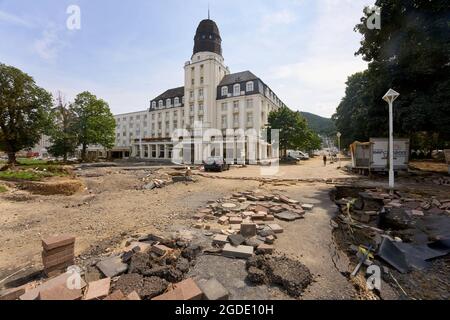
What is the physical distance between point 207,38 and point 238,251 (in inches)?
1848

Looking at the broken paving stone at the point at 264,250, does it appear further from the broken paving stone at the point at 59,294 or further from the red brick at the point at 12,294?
the red brick at the point at 12,294

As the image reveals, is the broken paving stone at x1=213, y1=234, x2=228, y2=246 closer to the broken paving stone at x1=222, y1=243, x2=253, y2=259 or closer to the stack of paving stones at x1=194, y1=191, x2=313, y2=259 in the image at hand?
the stack of paving stones at x1=194, y1=191, x2=313, y2=259

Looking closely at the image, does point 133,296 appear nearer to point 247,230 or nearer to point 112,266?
point 112,266

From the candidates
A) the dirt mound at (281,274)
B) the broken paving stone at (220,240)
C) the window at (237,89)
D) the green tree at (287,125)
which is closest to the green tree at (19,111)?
the window at (237,89)

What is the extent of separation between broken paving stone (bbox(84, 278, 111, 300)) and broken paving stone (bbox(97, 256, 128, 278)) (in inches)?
11.5

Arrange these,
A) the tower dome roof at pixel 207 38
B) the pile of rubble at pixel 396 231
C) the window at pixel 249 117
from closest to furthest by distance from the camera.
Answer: the pile of rubble at pixel 396 231 → the window at pixel 249 117 → the tower dome roof at pixel 207 38

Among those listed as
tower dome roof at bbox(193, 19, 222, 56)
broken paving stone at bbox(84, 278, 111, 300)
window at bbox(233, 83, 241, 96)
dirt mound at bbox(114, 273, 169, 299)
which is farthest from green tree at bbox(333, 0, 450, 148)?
tower dome roof at bbox(193, 19, 222, 56)

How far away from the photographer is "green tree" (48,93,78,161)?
108ft

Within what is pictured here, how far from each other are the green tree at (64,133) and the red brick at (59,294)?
37.8 metres

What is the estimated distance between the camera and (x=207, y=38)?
41.7 meters

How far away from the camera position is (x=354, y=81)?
32.5 metres

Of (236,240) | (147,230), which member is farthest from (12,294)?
(236,240)

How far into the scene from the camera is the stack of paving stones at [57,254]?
9.93 feet
